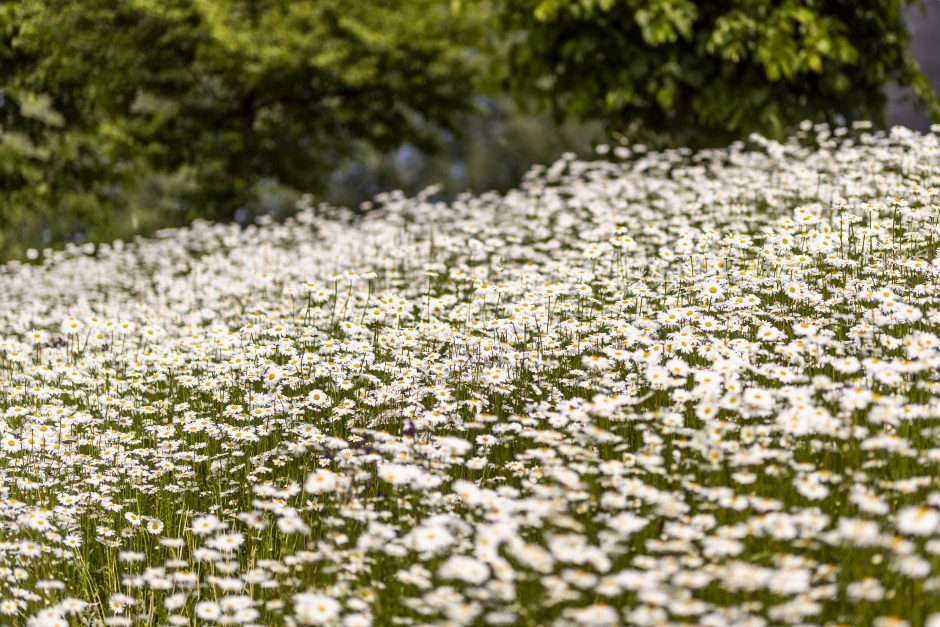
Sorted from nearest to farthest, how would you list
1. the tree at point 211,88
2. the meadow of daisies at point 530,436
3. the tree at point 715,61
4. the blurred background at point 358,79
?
the meadow of daisies at point 530,436 → the tree at point 715,61 → the blurred background at point 358,79 → the tree at point 211,88

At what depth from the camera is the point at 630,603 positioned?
3.47 m

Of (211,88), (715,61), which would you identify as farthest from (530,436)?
(211,88)

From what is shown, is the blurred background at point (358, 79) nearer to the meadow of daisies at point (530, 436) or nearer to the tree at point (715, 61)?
the tree at point (715, 61)

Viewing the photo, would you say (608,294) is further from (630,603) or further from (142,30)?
(142,30)

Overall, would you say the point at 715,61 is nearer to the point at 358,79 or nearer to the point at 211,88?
the point at 358,79

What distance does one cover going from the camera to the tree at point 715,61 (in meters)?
11.1

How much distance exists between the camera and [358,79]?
17141 millimetres

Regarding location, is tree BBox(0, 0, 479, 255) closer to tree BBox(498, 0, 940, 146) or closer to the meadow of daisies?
tree BBox(498, 0, 940, 146)

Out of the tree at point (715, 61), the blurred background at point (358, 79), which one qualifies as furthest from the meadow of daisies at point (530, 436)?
the blurred background at point (358, 79)

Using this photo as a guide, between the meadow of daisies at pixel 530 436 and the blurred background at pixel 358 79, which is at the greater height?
the blurred background at pixel 358 79

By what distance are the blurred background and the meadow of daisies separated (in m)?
3.19

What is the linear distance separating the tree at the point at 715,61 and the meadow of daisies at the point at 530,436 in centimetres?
284

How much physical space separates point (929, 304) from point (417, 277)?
463 centimetres

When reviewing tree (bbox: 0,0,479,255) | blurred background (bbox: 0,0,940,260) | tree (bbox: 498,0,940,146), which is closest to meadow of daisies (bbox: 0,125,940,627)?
tree (bbox: 498,0,940,146)
